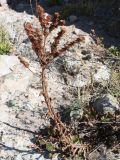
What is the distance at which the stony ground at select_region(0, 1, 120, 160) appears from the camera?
5.62 metres

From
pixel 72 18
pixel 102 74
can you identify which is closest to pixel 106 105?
pixel 102 74

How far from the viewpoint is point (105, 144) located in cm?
549

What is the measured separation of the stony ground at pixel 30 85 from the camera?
18.5 feet

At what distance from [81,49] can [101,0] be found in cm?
169

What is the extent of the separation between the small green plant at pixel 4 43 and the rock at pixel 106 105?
2112 millimetres

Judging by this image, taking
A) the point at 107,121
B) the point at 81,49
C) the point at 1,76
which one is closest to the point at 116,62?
the point at 81,49

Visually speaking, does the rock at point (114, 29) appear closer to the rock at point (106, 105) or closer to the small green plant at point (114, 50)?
the small green plant at point (114, 50)

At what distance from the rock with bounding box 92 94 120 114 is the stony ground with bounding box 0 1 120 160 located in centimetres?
2

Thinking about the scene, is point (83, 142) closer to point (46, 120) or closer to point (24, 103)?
point (46, 120)

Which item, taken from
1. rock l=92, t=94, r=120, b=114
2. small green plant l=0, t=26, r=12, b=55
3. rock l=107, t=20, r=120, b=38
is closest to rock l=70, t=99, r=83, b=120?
rock l=92, t=94, r=120, b=114

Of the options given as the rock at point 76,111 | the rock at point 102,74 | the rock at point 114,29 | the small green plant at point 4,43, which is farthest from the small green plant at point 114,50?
the small green plant at point 4,43

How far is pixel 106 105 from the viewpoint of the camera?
5.75 m

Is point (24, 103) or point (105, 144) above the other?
point (24, 103)

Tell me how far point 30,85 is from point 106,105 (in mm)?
1439
